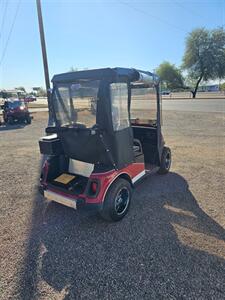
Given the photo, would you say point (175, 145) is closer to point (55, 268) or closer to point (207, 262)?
point (207, 262)

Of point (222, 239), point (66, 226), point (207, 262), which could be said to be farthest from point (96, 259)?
point (222, 239)

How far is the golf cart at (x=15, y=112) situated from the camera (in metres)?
14.0

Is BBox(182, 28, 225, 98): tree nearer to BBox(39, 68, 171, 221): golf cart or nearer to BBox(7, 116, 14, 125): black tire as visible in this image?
BBox(7, 116, 14, 125): black tire

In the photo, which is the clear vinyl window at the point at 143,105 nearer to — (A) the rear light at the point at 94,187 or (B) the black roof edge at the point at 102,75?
(B) the black roof edge at the point at 102,75

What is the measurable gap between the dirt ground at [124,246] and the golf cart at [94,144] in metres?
0.36

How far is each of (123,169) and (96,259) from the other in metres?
1.25

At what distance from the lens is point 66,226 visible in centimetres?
306

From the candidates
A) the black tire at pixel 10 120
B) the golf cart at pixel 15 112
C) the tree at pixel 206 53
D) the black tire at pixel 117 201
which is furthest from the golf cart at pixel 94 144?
the tree at pixel 206 53

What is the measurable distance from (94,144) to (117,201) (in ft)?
2.98

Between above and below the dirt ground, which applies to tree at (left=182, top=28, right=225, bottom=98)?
above

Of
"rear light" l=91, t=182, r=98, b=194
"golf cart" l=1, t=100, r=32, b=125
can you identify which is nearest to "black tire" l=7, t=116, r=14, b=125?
"golf cart" l=1, t=100, r=32, b=125

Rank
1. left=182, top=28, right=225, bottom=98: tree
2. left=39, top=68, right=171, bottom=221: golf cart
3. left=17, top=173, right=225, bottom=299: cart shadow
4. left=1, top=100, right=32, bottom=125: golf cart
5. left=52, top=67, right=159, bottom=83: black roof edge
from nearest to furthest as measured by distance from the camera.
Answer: left=17, top=173, right=225, bottom=299: cart shadow → left=52, top=67, right=159, bottom=83: black roof edge → left=39, top=68, right=171, bottom=221: golf cart → left=1, top=100, right=32, bottom=125: golf cart → left=182, top=28, right=225, bottom=98: tree

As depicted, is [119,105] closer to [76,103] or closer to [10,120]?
[76,103]

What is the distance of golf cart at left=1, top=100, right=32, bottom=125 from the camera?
46.0ft
